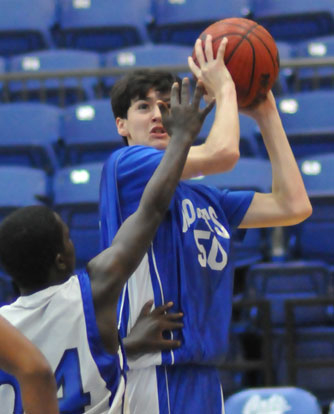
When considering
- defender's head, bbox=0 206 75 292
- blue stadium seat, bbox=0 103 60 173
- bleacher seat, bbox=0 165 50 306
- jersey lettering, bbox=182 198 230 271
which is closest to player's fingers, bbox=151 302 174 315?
jersey lettering, bbox=182 198 230 271

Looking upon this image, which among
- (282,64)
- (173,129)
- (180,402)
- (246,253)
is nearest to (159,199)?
(173,129)

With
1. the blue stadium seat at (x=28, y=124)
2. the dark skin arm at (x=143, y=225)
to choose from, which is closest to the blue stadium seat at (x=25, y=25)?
the blue stadium seat at (x=28, y=124)

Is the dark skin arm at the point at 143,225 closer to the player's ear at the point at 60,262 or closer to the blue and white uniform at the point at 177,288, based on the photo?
the player's ear at the point at 60,262

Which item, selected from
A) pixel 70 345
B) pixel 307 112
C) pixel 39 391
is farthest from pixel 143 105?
pixel 307 112

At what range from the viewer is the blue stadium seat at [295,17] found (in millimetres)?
8328

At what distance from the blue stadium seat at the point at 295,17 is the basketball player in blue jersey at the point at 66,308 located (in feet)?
20.6

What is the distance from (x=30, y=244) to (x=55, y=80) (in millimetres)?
6070

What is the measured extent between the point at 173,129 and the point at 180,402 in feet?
2.85

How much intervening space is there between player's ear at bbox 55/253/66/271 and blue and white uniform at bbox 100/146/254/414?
0.47 metres

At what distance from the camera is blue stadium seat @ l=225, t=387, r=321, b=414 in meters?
4.01

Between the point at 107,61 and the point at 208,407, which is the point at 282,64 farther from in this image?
the point at 208,407

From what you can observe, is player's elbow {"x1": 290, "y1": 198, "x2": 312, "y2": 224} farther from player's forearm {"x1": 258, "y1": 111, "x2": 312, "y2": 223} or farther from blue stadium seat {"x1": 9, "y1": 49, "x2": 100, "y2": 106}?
blue stadium seat {"x1": 9, "y1": 49, "x2": 100, "y2": 106}

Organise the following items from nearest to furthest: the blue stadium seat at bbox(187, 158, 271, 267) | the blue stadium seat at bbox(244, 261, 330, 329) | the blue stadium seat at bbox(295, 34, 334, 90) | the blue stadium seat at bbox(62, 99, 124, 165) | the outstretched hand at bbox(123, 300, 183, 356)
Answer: the outstretched hand at bbox(123, 300, 183, 356) < the blue stadium seat at bbox(244, 261, 330, 329) < the blue stadium seat at bbox(187, 158, 271, 267) < the blue stadium seat at bbox(62, 99, 124, 165) < the blue stadium seat at bbox(295, 34, 334, 90)

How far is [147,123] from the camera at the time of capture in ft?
10.5
